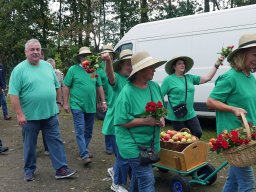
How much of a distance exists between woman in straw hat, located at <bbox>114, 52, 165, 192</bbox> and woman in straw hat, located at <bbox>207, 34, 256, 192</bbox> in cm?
65

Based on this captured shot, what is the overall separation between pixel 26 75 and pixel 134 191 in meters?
2.47

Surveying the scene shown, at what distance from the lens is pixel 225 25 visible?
337 inches

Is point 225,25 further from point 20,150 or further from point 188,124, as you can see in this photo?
point 20,150

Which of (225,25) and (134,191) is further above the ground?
(225,25)

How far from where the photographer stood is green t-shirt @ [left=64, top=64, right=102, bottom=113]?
6699 millimetres

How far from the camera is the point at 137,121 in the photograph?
3795mm

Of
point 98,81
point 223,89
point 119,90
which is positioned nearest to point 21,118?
point 119,90

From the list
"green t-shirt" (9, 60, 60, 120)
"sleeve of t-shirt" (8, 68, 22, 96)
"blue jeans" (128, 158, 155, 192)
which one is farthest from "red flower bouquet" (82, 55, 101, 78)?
"blue jeans" (128, 158, 155, 192)

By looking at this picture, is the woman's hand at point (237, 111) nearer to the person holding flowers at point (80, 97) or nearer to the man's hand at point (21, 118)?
the man's hand at point (21, 118)

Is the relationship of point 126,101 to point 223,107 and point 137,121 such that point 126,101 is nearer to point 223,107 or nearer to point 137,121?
point 137,121

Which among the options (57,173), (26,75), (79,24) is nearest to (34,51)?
(26,75)

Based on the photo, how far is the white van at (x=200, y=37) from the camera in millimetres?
8352

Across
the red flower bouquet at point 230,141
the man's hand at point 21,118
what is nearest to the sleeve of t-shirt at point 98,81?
the man's hand at point 21,118

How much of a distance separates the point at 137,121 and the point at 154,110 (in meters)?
0.22
